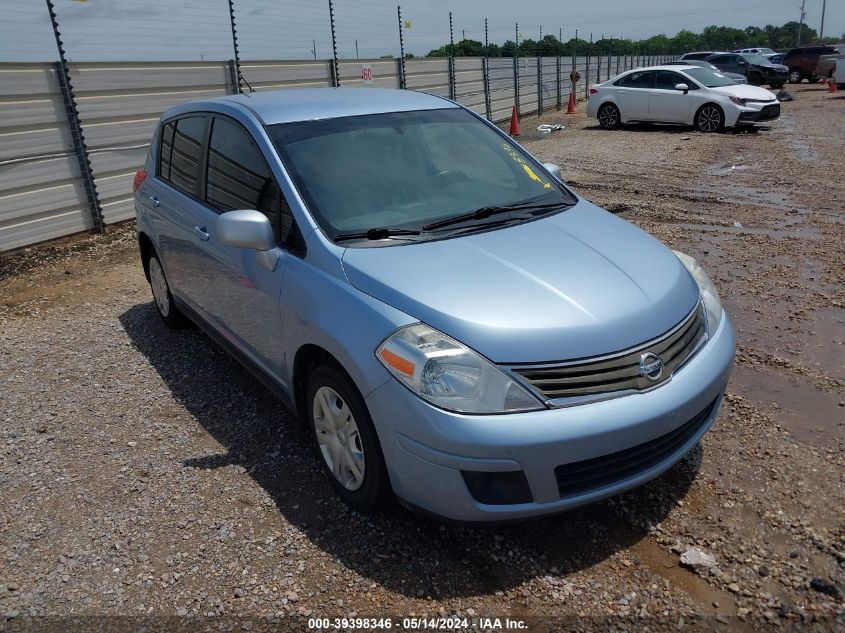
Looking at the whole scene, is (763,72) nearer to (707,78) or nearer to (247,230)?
(707,78)

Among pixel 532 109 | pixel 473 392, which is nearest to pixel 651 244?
pixel 473 392

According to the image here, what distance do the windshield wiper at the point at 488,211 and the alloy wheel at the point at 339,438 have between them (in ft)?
3.03

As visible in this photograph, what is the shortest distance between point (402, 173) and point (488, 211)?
503mm

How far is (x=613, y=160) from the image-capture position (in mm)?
12156

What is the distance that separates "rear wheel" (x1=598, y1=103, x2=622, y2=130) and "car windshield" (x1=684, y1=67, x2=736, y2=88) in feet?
6.13

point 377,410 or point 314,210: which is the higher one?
point 314,210

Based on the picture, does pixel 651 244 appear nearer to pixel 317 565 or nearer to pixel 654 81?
pixel 317 565

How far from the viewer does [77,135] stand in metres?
8.22

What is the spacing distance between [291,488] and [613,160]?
34.3 ft

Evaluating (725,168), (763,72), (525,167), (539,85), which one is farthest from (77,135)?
(763,72)

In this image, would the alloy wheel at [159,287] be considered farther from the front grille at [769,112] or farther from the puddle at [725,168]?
the front grille at [769,112]

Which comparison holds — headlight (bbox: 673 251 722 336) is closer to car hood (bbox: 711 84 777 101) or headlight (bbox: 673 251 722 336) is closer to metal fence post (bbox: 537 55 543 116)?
car hood (bbox: 711 84 777 101)

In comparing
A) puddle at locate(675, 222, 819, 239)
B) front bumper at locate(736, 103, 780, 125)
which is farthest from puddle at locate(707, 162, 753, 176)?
front bumper at locate(736, 103, 780, 125)

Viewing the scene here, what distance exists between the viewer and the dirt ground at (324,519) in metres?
Result: 2.53
